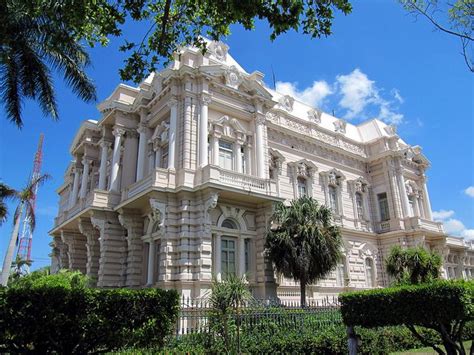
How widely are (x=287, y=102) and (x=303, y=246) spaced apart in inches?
512

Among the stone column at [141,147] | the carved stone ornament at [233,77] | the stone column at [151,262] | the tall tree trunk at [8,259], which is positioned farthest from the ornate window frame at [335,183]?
the tall tree trunk at [8,259]

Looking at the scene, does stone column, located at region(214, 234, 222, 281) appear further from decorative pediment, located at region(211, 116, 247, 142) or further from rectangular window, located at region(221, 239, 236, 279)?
decorative pediment, located at region(211, 116, 247, 142)

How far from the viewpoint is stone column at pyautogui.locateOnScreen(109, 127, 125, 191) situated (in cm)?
2214

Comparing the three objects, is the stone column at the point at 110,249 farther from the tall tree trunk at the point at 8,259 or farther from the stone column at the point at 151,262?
the tall tree trunk at the point at 8,259

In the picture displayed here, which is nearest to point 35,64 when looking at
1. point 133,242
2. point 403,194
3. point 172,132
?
point 172,132

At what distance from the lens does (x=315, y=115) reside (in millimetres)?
29328

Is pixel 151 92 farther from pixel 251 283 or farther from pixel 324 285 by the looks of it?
pixel 324 285

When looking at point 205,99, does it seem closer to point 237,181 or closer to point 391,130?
point 237,181

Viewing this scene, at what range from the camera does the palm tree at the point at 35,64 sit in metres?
13.7

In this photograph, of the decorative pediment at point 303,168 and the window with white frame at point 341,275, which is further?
the decorative pediment at point 303,168

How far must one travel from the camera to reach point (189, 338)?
1185cm

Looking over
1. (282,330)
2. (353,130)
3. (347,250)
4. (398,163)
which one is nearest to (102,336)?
(282,330)

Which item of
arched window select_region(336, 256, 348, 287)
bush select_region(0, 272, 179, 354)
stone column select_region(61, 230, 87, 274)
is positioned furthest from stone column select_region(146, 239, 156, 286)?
arched window select_region(336, 256, 348, 287)

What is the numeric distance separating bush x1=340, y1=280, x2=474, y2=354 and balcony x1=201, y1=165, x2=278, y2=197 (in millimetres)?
8354
